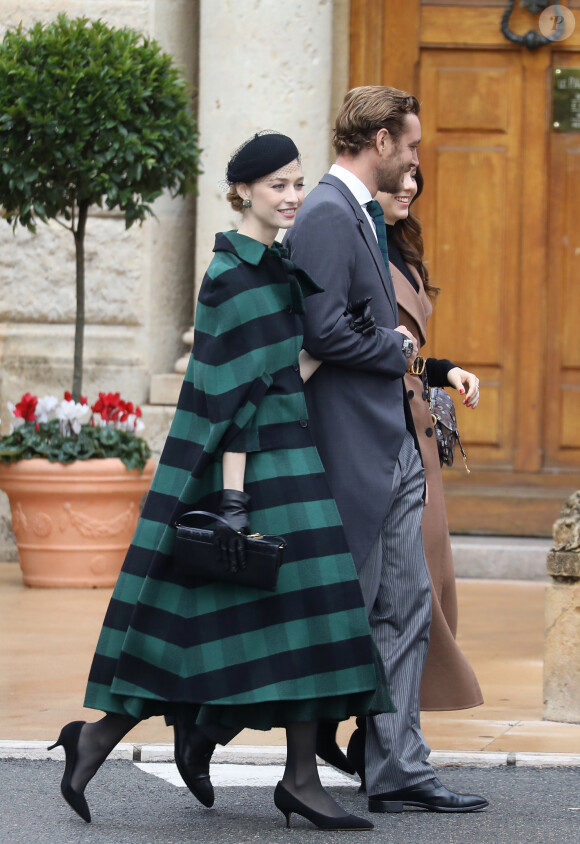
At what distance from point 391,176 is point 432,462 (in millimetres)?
792

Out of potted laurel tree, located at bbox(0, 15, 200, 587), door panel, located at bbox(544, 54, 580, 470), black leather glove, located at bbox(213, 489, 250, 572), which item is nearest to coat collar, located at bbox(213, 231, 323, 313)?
black leather glove, located at bbox(213, 489, 250, 572)

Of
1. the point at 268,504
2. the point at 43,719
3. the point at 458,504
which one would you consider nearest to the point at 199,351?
the point at 268,504

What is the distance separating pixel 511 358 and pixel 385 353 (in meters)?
5.04

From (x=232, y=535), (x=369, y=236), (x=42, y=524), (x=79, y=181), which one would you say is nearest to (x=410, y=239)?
(x=369, y=236)

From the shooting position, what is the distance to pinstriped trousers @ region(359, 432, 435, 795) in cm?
415

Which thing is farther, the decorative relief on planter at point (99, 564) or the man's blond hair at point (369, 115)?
the decorative relief on planter at point (99, 564)

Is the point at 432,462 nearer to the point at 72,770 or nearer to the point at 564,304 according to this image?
the point at 72,770

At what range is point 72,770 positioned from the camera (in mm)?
4012

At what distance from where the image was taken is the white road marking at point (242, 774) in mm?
4535

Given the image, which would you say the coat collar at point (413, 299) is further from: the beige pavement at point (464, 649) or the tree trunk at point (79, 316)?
the tree trunk at point (79, 316)

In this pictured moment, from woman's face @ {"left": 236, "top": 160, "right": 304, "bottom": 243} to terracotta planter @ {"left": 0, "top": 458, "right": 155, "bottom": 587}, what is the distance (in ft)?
13.2

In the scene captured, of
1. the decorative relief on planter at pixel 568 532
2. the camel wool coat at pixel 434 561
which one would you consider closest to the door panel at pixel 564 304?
the decorative relief on planter at pixel 568 532

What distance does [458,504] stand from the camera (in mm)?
8891

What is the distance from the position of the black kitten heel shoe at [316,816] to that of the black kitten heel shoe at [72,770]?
47cm
